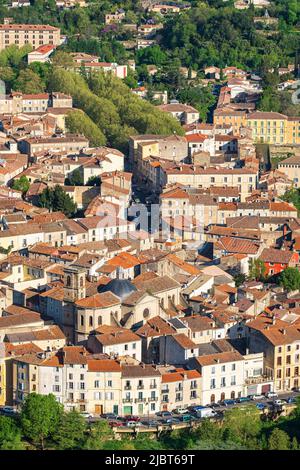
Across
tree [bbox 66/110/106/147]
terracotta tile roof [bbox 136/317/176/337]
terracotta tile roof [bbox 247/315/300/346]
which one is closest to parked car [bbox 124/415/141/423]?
terracotta tile roof [bbox 136/317/176/337]

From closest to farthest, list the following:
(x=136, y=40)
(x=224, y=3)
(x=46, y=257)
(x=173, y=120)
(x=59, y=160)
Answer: (x=46, y=257) < (x=59, y=160) < (x=173, y=120) < (x=136, y=40) < (x=224, y=3)

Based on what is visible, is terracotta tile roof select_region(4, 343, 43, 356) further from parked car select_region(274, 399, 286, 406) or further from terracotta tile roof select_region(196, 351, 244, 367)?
parked car select_region(274, 399, 286, 406)

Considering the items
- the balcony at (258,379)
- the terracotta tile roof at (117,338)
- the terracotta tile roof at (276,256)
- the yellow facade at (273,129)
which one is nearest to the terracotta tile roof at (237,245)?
the terracotta tile roof at (276,256)

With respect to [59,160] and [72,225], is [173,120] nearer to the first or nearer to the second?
[59,160]

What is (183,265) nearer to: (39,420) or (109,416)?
(109,416)

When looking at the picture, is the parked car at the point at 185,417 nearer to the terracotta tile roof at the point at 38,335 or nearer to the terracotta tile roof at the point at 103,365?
the terracotta tile roof at the point at 103,365
